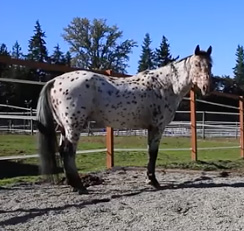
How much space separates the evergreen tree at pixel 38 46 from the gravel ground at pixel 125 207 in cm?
5955

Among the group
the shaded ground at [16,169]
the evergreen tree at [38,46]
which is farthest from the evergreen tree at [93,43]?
the shaded ground at [16,169]

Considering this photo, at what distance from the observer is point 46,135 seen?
18.2 ft

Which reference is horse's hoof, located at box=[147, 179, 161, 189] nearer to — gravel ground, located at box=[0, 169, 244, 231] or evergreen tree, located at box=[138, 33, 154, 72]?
gravel ground, located at box=[0, 169, 244, 231]

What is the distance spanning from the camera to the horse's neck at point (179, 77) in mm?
6207

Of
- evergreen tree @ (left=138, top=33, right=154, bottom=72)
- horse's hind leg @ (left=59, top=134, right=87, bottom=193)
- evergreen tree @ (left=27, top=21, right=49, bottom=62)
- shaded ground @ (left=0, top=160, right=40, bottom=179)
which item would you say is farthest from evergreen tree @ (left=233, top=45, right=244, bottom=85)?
horse's hind leg @ (left=59, top=134, right=87, bottom=193)

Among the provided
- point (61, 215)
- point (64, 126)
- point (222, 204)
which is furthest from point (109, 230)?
point (64, 126)

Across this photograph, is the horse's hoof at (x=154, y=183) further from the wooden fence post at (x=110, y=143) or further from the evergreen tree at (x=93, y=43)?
the evergreen tree at (x=93, y=43)

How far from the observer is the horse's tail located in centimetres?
549

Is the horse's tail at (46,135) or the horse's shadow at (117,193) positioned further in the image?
the horse's tail at (46,135)

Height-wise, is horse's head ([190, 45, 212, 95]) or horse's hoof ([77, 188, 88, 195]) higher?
horse's head ([190, 45, 212, 95])

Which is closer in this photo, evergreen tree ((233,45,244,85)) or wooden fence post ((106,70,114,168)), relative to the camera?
wooden fence post ((106,70,114,168))

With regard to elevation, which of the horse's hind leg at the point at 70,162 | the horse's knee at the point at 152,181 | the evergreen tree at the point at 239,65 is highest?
the evergreen tree at the point at 239,65

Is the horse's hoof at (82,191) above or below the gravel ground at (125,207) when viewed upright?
above

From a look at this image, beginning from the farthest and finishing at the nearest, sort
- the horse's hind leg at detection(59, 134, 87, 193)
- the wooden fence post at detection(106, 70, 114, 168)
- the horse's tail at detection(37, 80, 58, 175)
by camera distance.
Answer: the wooden fence post at detection(106, 70, 114, 168), the horse's tail at detection(37, 80, 58, 175), the horse's hind leg at detection(59, 134, 87, 193)
